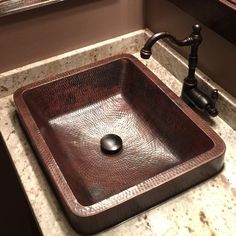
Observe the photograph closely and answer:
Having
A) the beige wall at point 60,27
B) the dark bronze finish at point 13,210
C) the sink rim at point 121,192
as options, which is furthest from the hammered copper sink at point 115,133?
the dark bronze finish at point 13,210

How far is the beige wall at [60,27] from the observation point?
3.78 ft

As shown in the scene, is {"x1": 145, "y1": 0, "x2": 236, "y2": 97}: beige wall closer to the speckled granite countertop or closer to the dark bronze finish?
the speckled granite countertop

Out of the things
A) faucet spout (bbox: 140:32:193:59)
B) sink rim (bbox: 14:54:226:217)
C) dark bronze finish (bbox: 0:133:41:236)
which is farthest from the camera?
dark bronze finish (bbox: 0:133:41:236)

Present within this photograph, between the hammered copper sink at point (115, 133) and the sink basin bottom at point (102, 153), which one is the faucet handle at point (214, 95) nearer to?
the hammered copper sink at point (115, 133)

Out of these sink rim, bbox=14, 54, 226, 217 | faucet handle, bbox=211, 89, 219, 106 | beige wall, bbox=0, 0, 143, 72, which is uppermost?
beige wall, bbox=0, 0, 143, 72

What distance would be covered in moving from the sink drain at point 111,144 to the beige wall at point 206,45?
342mm

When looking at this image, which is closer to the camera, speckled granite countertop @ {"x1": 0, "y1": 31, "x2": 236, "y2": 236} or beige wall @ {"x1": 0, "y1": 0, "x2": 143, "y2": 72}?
speckled granite countertop @ {"x1": 0, "y1": 31, "x2": 236, "y2": 236}

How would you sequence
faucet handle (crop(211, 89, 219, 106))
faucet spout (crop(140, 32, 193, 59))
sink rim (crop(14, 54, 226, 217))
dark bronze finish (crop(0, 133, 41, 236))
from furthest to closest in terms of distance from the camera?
1. dark bronze finish (crop(0, 133, 41, 236))
2. faucet handle (crop(211, 89, 219, 106))
3. faucet spout (crop(140, 32, 193, 59))
4. sink rim (crop(14, 54, 226, 217))

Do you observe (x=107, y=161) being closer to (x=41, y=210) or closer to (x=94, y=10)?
(x=41, y=210)

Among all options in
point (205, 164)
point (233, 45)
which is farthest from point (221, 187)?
point (233, 45)

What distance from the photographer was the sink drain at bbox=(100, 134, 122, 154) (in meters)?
1.13

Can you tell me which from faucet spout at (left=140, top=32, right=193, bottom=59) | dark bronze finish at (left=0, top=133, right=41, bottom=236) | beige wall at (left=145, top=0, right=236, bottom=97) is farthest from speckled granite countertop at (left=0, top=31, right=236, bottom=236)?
dark bronze finish at (left=0, top=133, right=41, bottom=236)

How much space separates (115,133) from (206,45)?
15.4 inches

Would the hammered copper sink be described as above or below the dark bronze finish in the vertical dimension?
above
